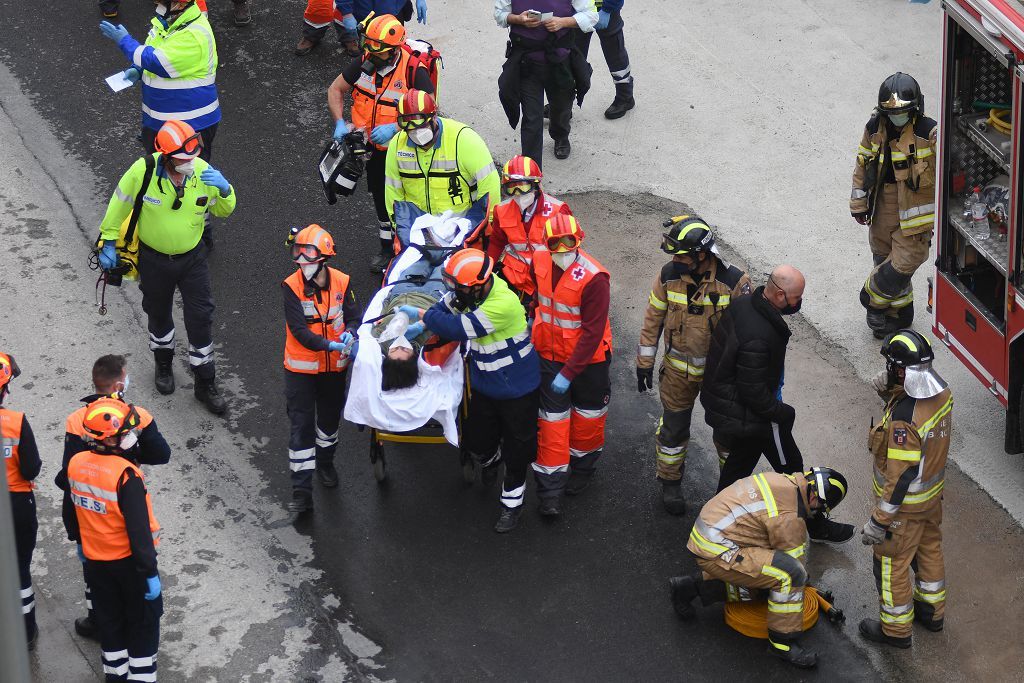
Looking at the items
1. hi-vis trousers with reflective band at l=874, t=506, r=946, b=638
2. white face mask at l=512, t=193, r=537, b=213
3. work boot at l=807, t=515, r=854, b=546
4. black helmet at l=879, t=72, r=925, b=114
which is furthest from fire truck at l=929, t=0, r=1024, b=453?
white face mask at l=512, t=193, r=537, b=213

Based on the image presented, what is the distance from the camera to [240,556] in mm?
7945

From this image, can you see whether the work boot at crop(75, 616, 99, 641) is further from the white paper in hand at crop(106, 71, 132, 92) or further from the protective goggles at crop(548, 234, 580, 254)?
the white paper in hand at crop(106, 71, 132, 92)

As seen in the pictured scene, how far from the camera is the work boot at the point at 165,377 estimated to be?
9.12 m

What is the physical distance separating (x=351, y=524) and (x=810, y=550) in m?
2.60

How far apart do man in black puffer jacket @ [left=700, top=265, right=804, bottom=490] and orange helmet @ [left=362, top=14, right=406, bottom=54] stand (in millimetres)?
3234

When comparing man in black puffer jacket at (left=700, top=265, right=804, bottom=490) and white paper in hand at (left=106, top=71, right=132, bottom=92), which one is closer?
man in black puffer jacket at (left=700, top=265, right=804, bottom=490)

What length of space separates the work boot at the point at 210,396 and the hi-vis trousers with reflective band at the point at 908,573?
4.15m

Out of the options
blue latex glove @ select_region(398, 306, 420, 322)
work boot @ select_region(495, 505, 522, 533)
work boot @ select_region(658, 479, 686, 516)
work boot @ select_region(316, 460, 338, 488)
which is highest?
blue latex glove @ select_region(398, 306, 420, 322)

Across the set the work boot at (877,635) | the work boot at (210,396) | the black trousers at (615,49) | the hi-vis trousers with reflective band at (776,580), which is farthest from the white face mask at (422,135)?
the work boot at (877,635)

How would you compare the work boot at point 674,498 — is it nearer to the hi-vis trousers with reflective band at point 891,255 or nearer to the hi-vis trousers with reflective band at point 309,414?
the hi-vis trousers with reflective band at point 309,414

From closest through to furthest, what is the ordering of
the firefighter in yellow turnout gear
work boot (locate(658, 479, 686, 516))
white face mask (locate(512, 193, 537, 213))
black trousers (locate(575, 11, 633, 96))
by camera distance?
the firefighter in yellow turnout gear < work boot (locate(658, 479, 686, 516)) < white face mask (locate(512, 193, 537, 213)) < black trousers (locate(575, 11, 633, 96))

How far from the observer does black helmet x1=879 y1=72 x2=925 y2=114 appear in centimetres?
844

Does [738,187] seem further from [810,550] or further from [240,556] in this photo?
[240,556]

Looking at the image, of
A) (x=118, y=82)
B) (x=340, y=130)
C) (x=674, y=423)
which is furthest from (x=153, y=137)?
(x=674, y=423)
